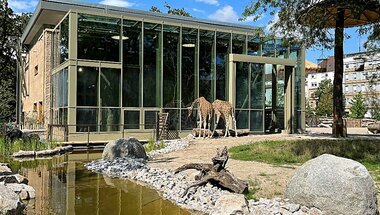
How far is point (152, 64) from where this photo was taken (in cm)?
2016

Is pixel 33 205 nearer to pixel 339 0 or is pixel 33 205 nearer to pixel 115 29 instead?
pixel 339 0

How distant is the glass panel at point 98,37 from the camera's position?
18344 millimetres

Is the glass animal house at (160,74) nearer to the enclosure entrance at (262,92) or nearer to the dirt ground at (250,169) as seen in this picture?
the enclosure entrance at (262,92)

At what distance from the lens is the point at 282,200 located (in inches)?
251

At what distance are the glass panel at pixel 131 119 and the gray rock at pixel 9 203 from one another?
12685 millimetres

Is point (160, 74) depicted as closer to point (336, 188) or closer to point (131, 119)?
point (131, 119)

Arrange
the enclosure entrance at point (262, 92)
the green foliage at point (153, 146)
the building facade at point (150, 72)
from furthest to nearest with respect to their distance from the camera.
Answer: the enclosure entrance at point (262, 92), the building facade at point (150, 72), the green foliage at point (153, 146)

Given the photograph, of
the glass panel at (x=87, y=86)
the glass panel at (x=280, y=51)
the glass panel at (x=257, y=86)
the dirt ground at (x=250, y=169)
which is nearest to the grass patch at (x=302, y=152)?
the dirt ground at (x=250, y=169)

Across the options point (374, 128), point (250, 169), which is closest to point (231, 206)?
→ point (250, 169)

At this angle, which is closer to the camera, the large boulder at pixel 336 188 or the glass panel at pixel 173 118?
A: the large boulder at pixel 336 188

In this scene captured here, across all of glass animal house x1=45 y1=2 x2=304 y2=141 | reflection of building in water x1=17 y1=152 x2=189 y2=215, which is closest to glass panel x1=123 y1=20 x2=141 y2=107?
glass animal house x1=45 y1=2 x2=304 y2=141

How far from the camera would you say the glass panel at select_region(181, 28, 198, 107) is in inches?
821

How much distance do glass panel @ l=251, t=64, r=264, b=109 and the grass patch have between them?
897 cm

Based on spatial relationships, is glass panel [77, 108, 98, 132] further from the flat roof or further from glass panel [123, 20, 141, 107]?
the flat roof
